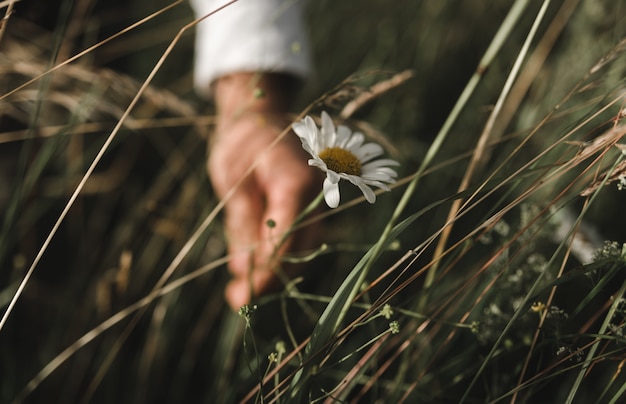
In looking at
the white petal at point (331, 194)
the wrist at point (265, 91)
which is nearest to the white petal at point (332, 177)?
the white petal at point (331, 194)

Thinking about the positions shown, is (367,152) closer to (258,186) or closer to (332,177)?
(332,177)

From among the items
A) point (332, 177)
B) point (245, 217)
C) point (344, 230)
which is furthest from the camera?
point (344, 230)

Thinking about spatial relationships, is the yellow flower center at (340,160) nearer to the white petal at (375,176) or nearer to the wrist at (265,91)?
the white petal at (375,176)

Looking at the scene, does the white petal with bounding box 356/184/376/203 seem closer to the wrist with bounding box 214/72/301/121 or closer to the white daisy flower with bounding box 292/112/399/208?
the white daisy flower with bounding box 292/112/399/208

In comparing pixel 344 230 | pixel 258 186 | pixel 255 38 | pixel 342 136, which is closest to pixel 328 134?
pixel 342 136

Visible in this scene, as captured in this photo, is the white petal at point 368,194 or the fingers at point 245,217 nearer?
the white petal at point 368,194

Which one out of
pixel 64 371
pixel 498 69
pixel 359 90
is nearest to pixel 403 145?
pixel 498 69
